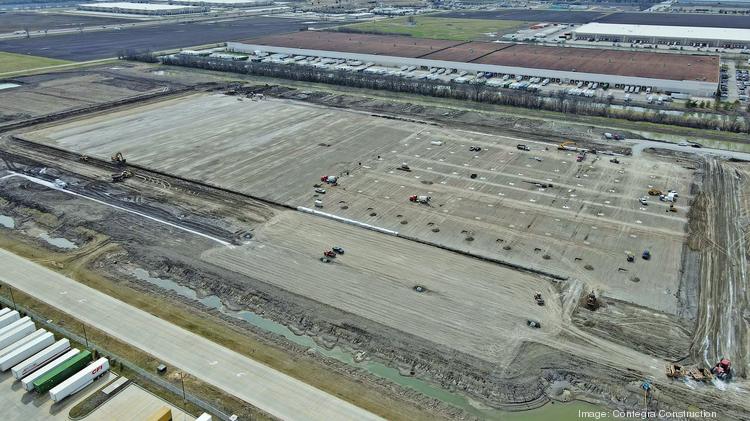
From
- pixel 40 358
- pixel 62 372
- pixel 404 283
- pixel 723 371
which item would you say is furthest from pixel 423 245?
pixel 40 358

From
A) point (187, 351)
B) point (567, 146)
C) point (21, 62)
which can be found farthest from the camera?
point (21, 62)

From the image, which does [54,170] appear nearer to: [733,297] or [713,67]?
[733,297]

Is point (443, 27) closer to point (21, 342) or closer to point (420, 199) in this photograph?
point (420, 199)

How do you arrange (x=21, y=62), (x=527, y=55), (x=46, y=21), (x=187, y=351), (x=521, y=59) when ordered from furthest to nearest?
(x=46, y=21) → (x=21, y=62) → (x=527, y=55) → (x=521, y=59) → (x=187, y=351)

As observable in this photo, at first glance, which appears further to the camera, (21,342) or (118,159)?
(118,159)

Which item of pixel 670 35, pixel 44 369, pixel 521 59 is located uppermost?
pixel 670 35

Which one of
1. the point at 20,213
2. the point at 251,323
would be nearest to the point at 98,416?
the point at 251,323

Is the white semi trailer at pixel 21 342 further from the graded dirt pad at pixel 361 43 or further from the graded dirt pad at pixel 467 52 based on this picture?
the graded dirt pad at pixel 361 43
